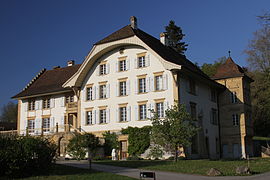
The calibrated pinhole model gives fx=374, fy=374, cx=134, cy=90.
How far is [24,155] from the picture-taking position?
1747cm

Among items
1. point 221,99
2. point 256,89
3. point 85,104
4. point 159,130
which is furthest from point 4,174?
point 256,89

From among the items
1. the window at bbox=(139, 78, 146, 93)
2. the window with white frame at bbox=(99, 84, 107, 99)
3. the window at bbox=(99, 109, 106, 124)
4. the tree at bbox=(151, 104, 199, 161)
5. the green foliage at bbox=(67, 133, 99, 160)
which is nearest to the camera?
the tree at bbox=(151, 104, 199, 161)

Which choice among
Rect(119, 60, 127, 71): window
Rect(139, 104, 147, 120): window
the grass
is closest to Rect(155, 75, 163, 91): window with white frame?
Rect(139, 104, 147, 120): window

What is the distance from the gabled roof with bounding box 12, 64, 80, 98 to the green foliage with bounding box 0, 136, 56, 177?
815 inches

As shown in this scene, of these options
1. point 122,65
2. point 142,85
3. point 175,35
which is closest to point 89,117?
point 122,65

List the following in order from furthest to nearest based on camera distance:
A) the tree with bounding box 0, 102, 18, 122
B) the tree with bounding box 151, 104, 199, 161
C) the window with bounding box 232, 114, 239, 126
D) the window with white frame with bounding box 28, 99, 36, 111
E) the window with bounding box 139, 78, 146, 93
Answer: the tree with bounding box 0, 102, 18, 122, the window with white frame with bounding box 28, 99, 36, 111, the window with bounding box 232, 114, 239, 126, the window with bounding box 139, 78, 146, 93, the tree with bounding box 151, 104, 199, 161

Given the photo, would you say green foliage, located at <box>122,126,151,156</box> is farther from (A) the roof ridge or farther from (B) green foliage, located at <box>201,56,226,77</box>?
(B) green foliage, located at <box>201,56,226,77</box>

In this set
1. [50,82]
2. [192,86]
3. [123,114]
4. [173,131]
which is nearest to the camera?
[173,131]

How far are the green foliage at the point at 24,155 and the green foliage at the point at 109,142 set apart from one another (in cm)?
1428

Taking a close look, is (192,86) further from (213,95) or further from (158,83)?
(213,95)

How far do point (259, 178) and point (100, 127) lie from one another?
20.4 m

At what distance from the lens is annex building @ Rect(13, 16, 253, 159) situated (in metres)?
32.9

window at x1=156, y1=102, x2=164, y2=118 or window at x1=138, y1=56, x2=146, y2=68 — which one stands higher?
window at x1=138, y1=56, x2=146, y2=68

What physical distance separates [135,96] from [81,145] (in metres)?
6.51
